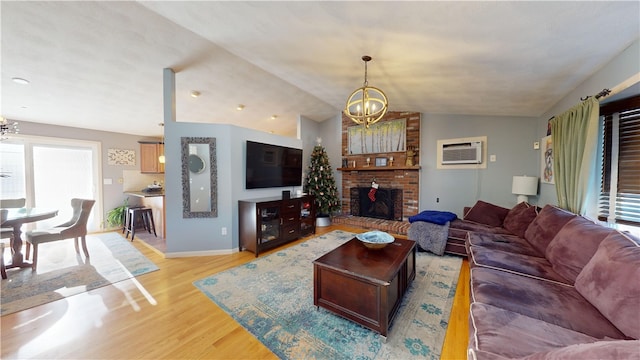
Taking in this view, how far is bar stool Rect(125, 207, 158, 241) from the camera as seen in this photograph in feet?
13.9

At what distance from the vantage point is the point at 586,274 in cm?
152

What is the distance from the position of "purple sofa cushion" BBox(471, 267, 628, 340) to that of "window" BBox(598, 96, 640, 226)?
134cm

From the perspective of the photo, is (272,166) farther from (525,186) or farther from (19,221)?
(525,186)

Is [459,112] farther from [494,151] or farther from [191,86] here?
[191,86]

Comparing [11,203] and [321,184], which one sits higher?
[321,184]

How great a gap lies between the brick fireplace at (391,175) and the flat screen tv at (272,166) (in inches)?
53.8

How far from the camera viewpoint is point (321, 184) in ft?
17.5

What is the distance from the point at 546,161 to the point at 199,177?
5.26 meters

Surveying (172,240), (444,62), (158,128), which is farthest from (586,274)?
(158,128)

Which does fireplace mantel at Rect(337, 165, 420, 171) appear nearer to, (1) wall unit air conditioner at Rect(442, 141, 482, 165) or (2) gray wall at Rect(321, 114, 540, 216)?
(2) gray wall at Rect(321, 114, 540, 216)

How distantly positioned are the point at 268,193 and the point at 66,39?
3.12m

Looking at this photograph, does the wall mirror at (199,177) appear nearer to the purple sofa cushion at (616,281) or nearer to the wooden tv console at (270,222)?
the wooden tv console at (270,222)

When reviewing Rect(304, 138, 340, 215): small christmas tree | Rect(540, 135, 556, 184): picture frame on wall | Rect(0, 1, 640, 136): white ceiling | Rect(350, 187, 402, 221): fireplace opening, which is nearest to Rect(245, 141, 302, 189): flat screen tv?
Rect(304, 138, 340, 215): small christmas tree

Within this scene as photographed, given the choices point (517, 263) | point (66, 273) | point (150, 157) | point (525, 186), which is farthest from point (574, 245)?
point (150, 157)
